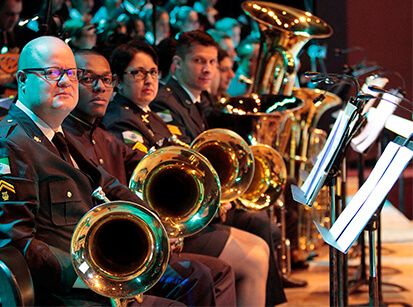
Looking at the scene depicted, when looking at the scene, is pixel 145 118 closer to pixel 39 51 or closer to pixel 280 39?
pixel 39 51

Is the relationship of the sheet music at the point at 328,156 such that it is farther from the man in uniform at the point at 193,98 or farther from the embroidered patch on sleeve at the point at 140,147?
the man in uniform at the point at 193,98

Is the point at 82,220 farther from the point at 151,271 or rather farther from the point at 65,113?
the point at 65,113

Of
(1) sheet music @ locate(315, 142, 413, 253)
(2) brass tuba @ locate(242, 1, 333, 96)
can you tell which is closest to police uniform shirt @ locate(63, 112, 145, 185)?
(1) sheet music @ locate(315, 142, 413, 253)

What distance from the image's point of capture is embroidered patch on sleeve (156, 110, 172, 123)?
14.2ft

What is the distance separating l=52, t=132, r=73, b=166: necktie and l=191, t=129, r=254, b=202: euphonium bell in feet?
3.51

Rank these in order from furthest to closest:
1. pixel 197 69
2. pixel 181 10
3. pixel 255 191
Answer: pixel 181 10, pixel 197 69, pixel 255 191

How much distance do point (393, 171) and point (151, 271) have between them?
32.9 inches

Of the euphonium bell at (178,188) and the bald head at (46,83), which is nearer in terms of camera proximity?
the bald head at (46,83)

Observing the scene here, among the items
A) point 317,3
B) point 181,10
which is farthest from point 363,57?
point 181,10

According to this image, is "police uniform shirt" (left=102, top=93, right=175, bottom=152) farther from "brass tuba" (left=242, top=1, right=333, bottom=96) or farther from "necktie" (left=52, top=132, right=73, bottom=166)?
"brass tuba" (left=242, top=1, right=333, bottom=96)

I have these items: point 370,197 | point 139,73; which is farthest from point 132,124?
point 370,197

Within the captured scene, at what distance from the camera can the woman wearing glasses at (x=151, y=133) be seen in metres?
3.83

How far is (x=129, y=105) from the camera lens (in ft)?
12.9

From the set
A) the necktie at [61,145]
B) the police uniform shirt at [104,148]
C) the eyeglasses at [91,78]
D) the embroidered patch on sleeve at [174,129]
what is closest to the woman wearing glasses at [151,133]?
the embroidered patch on sleeve at [174,129]
